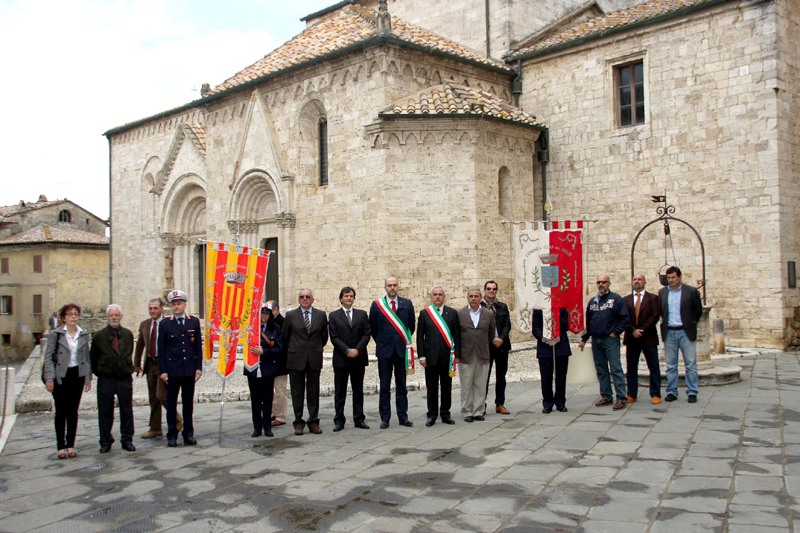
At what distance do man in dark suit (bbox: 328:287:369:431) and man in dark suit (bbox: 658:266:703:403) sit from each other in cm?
393

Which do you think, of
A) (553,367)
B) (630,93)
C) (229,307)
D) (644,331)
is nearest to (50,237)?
(630,93)

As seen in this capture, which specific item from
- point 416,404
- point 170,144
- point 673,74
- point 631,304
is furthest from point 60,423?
point 170,144

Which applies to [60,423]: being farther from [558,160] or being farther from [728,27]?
[728,27]

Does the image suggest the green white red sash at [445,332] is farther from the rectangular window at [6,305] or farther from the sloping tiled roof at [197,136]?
the rectangular window at [6,305]

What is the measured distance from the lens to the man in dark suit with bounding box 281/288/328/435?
25.9 feet

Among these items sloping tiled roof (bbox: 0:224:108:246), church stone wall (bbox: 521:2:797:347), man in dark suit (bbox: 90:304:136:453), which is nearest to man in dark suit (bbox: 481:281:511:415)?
man in dark suit (bbox: 90:304:136:453)

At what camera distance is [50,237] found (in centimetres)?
3741

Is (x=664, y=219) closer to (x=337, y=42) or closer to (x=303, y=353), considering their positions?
(x=337, y=42)

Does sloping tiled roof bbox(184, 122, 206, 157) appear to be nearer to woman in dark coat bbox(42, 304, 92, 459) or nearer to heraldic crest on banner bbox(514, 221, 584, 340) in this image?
heraldic crest on banner bbox(514, 221, 584, 340)

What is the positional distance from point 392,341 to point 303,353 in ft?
Answer: 3.52

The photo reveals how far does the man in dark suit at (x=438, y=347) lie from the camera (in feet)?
26.7

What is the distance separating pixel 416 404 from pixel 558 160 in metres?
9.66

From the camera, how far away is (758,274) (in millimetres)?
13977

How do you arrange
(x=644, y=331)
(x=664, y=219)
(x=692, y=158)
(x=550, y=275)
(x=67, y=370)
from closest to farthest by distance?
1. (x=67, y=370)
2. (x=644, y=331)
3. (x=550, y=275)
4. (x=664, y=219)
5. (x=692, y=158)
